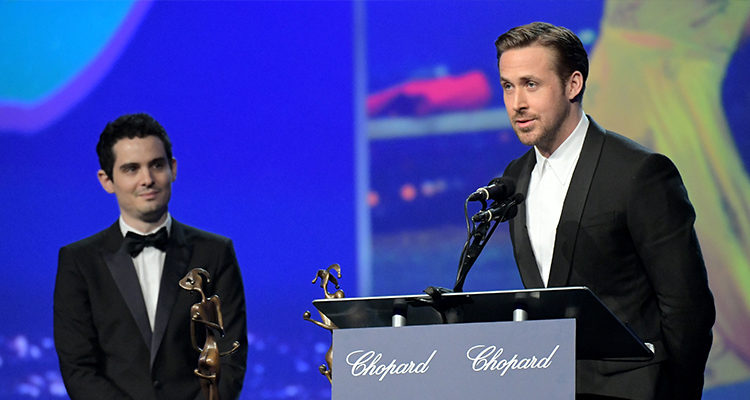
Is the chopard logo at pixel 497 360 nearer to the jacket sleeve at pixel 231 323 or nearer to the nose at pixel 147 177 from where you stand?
the jacket sleeve at pixel 231 323

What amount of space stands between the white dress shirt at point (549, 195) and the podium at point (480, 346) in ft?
1.85

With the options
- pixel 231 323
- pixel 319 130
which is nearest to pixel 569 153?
pixel 231 323

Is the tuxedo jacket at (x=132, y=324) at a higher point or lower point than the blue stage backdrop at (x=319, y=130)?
lower

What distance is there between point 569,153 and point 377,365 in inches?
40.1

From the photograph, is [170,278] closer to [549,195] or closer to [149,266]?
[149,266]

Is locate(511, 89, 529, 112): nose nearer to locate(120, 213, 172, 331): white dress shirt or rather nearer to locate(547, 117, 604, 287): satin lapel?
locate(547, 117, 604, 287): satin lapel

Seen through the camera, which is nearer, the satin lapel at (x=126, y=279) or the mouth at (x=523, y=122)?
the mouth at (x=523, y=122)

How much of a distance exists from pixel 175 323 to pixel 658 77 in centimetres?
259

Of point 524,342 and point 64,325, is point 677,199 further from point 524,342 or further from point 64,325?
point 64,325

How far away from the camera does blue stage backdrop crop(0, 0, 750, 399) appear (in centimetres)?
456

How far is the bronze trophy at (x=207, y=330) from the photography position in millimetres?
3330

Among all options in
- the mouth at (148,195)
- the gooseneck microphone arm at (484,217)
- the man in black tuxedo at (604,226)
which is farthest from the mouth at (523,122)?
the mouth at (148,195)

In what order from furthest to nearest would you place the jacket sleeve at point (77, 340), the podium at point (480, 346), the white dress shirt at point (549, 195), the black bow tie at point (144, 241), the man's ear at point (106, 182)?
1. the man's ear at point (106, 182)
2. the black bow tie at point (144, 241)
3. the jacket sleeve at point (77, 340)
4. the white dress shirt at point (549, 195)
5. the podium at point (480, 346)

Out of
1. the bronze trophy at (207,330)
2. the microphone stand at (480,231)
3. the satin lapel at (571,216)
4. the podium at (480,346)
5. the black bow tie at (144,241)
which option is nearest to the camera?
the podium at (480,346)
